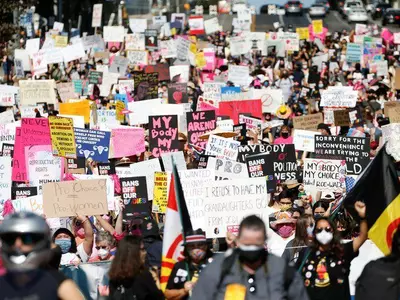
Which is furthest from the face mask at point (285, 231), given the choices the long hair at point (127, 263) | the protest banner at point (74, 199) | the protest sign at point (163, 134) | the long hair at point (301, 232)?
the protest sign at point (163, 134)

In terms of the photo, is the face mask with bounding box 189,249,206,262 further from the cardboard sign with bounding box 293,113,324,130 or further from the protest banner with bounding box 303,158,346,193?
the cardboard sign with bounding box 293,113,324,130

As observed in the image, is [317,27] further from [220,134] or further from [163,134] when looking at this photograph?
[163,134]

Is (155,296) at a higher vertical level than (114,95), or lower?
higher

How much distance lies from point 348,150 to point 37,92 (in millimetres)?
9651

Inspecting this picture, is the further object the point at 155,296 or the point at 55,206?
the point at 55,206

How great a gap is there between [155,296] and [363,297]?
1193 millimetres

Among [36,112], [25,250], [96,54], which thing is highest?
[25,250]

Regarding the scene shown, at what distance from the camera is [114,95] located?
75.7 ft

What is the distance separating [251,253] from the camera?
5.64 m

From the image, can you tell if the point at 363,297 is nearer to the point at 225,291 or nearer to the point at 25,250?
the point at 225,291

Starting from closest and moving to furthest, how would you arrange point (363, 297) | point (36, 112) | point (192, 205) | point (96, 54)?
1. point (363, 297)
2. point (192, 205)
3. point (36, 112)
4. point (96, 54)

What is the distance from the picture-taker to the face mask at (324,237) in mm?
7066

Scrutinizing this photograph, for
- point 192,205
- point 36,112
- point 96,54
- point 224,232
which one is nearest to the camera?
point 224,232

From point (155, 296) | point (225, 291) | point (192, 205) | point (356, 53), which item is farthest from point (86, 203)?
point (356, 53)
